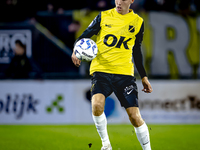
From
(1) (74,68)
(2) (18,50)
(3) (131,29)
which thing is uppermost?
(3) (131,29)

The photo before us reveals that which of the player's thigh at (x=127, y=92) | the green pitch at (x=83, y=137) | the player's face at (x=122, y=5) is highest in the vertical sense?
the player's face at (x=122, y=5)

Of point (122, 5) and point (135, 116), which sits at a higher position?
point (122, 5)

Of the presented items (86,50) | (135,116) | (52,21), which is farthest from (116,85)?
(52,21)

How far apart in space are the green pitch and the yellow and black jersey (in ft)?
3.81

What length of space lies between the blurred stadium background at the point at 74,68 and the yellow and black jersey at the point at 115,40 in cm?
360

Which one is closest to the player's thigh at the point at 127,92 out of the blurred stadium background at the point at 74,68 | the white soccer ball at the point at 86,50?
the white soccer ball at the point at 86,50

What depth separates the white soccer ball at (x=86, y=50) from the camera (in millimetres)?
3408

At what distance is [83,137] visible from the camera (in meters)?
5.70

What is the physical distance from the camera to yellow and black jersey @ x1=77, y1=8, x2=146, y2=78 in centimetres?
362

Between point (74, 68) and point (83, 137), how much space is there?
2.44 m

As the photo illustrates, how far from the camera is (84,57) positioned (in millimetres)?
3414

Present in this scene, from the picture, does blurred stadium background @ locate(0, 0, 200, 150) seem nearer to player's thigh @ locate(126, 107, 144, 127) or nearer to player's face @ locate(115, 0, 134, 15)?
player's thigh @ locate(126, 107, 144, 127)

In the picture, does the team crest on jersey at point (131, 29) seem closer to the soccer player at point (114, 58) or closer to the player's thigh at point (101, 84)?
the soccer player at point (114, 58)

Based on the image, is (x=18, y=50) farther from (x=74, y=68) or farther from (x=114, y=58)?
(x=114, y=58)
